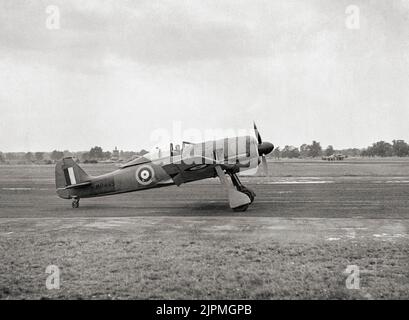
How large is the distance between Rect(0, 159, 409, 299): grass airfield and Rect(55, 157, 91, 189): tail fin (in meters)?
1.93

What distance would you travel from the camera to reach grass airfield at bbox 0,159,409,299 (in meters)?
5.59

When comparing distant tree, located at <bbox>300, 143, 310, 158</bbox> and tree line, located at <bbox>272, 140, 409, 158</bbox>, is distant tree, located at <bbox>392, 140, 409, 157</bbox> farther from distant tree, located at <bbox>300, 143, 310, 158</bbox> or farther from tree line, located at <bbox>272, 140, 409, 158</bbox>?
distant tree, located at <bbox>300, 143, 310, 158</bbox>

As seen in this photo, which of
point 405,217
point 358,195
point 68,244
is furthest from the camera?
point 358,195

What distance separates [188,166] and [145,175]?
1.98 m

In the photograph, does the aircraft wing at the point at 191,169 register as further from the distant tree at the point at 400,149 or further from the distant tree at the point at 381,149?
the distant tree at the point at 381,149

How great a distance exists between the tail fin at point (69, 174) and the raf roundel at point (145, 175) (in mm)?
2436

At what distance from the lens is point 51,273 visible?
636 cm

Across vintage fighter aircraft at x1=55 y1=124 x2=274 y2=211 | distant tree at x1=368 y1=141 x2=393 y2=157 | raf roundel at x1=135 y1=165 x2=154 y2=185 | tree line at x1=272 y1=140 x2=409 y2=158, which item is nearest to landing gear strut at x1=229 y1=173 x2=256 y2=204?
vintage fighter aircraft at x1=55 y1=124 x2=274 y2=211

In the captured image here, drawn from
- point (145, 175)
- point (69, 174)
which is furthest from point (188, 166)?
point (69, 174)

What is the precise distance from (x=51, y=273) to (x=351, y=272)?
4.93 meters

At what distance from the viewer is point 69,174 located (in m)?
16.3

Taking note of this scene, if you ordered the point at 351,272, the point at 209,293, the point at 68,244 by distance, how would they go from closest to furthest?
the point at 209,293 → the point at 351,272 → the point at 68,244
